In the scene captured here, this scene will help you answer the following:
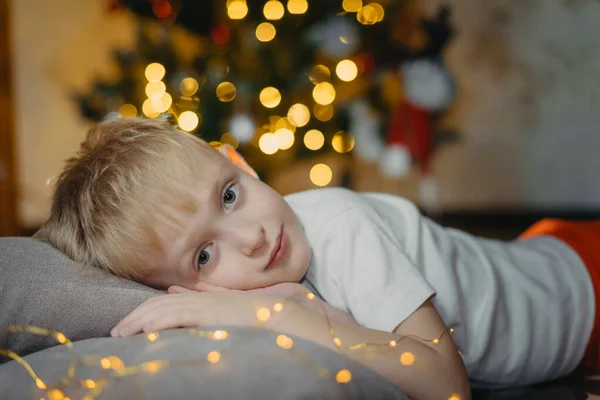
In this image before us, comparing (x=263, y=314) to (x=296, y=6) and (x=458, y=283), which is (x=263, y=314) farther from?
(x=296, y=6)

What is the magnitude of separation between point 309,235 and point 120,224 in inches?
12.4

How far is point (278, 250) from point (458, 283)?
0.35m

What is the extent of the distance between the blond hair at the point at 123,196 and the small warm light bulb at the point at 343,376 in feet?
1.19

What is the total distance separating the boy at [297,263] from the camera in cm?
82

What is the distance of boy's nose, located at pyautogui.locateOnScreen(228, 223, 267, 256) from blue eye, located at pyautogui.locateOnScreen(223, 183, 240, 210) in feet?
0.19

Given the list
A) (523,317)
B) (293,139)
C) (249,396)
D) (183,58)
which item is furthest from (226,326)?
(183,58)

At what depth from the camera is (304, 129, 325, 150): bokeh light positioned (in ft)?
8.55

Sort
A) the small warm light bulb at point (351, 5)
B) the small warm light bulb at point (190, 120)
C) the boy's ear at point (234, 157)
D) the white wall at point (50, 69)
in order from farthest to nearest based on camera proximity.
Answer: the white wall at point (50, 69), the small warm light bulb at point (351, 5), the small warm light bulb at point (190, 120), the boy's ear at point (234, 157)

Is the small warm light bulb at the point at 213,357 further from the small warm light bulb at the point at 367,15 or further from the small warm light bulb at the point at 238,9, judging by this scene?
the small warm light bulb at the point at 367,15

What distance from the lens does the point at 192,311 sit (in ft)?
2.69

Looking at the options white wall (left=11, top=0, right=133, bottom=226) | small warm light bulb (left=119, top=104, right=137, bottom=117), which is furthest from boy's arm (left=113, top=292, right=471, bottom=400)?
white wall (left=11, top=0, right=133, bottom=226)

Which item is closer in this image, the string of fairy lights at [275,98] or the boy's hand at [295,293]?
the boy's hand at [295,293]

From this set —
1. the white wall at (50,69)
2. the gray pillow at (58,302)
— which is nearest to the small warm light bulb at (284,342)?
the gray pillow at (58,302)

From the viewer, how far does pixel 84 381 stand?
0.71 m
